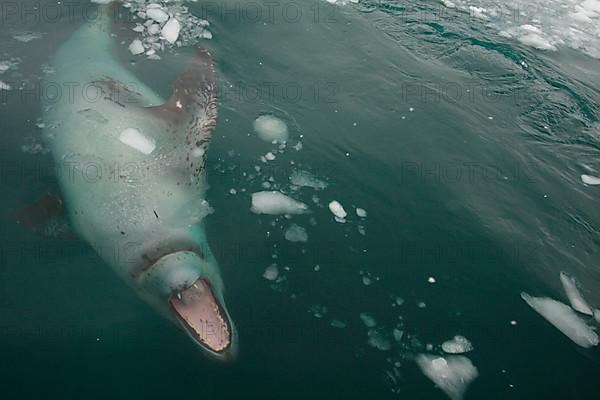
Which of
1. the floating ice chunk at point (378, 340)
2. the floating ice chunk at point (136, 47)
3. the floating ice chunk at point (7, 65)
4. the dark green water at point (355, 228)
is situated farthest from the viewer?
the floating ice chunk at point (136, 47)

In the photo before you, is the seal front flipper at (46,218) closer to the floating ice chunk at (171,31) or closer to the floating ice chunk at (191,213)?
the floating ice chunk at (191,213)

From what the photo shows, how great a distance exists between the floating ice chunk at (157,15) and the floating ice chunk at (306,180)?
4755 millimetres

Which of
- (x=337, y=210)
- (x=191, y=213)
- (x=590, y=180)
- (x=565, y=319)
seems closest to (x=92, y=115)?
(x=191, y=213)

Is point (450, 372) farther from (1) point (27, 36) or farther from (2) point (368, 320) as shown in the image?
(1) point (27, 36)

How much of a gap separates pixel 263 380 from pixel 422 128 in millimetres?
5057

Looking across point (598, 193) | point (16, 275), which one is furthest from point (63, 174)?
point (598, 193)

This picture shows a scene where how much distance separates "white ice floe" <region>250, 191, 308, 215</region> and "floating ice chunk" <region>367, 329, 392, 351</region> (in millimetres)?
1897

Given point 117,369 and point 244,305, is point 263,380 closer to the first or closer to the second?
point 244,305

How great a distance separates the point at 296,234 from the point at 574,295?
11.8 ft

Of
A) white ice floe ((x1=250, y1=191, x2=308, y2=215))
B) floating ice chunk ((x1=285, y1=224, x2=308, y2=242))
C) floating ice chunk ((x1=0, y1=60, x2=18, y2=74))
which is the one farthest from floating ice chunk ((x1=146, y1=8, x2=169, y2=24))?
floating ice chunk ((x1=285, y1=224, x2=308, y2=242))

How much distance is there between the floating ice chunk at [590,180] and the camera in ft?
25.3

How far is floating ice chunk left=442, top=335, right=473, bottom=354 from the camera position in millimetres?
5395

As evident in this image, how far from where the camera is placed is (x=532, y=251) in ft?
21.5

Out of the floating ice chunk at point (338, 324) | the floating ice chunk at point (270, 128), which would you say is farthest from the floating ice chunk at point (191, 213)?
the floating ice chunk at point (338, 324)
